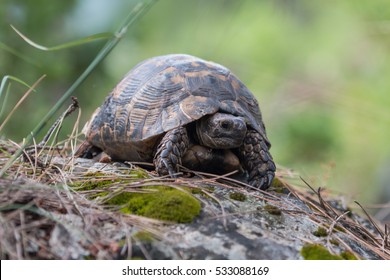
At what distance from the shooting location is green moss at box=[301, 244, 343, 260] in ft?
7.00

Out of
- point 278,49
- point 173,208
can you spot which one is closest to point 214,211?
point 173,208

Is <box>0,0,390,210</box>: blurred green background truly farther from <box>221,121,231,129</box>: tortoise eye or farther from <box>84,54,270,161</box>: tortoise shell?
<box>221,121,231,129</box>: tortoise eye

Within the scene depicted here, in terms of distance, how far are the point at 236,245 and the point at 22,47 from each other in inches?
186

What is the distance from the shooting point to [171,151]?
9.23 ft

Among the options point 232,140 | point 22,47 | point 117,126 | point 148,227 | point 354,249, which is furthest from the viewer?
point 22,47

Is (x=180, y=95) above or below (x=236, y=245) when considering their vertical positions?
above

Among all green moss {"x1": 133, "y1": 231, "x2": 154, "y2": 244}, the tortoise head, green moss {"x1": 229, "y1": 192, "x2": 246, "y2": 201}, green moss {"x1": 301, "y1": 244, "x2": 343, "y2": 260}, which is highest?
the tortoise head

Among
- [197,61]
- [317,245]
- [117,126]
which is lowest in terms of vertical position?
[117,126]

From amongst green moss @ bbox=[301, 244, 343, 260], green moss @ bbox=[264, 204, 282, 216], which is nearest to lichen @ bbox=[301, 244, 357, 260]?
green moss @ bbox=[301, 244, 343, 260]

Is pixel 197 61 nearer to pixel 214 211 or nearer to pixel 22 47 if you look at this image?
pixel 214 211

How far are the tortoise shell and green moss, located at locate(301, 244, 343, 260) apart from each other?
1.01 m

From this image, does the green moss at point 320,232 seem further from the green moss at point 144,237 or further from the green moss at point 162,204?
the green moss at point 144,237

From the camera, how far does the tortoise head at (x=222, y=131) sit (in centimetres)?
286

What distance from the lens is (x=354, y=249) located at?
2408mm
